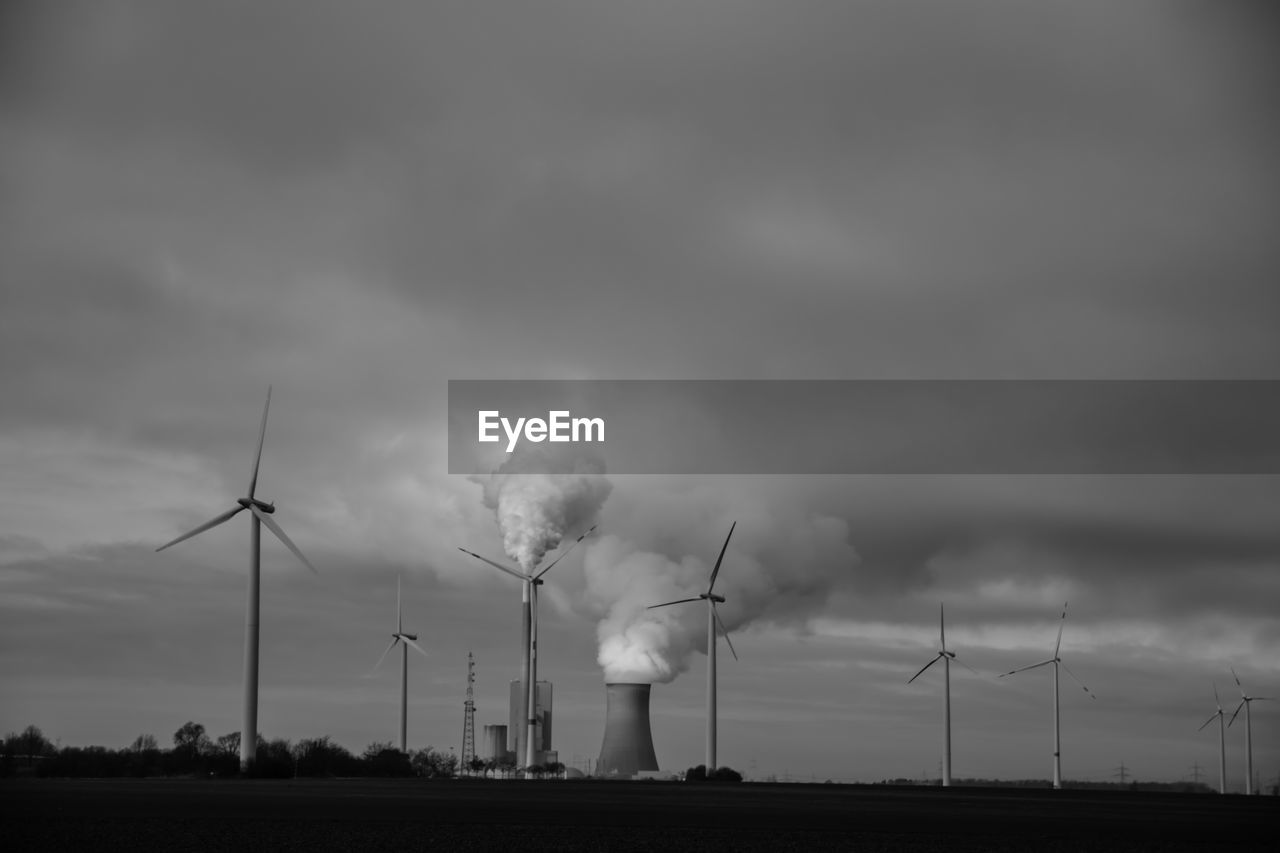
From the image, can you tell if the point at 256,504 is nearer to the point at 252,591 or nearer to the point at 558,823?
the point at 252,591

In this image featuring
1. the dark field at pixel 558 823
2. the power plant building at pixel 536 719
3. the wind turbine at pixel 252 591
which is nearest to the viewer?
the dark field at pixel 558 823

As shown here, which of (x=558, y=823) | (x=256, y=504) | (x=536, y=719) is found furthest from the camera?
(x=536, y=719)

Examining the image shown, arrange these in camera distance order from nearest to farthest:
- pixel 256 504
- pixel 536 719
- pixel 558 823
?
pixel 558 823
pixel 256 504
pixel 536 719

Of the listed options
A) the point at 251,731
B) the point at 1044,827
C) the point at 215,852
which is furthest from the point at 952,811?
the point at 251,731

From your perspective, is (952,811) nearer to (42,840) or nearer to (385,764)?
(42,840)

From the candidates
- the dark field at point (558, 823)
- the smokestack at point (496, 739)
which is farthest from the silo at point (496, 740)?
the dark field at point (558, 823)

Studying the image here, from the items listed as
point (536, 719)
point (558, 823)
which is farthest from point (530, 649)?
point (558, 823)

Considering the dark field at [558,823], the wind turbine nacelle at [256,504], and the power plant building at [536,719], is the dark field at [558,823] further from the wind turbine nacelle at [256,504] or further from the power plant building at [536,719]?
the power plant building at [536,719]
